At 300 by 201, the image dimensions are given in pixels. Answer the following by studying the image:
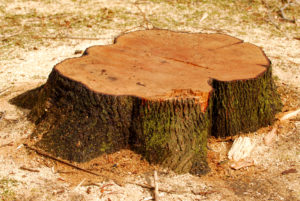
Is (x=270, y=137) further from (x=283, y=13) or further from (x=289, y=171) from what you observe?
(x=283, y=13)

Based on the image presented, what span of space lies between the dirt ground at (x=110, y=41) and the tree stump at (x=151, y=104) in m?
0.15

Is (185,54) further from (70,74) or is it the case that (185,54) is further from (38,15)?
(38,15)

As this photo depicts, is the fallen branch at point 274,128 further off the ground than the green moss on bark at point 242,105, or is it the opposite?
the green moss on bark at point 242,105

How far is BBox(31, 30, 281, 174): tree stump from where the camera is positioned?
3.44m

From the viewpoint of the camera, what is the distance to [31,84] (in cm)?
531

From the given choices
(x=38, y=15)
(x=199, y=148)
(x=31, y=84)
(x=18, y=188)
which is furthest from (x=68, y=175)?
(x=38, y=15)

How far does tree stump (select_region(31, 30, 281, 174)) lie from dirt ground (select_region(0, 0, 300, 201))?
152 mm

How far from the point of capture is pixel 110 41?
6859 mm

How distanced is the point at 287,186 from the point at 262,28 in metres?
5.03

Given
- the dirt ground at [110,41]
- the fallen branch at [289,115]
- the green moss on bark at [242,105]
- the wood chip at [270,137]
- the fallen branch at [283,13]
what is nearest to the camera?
the dirt ground at [110,41]

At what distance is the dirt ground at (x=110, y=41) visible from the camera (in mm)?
3277

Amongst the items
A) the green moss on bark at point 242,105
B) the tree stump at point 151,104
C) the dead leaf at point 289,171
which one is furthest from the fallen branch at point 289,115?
the dead leaf at point 289,171

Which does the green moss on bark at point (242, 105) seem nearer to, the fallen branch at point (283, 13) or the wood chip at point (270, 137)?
the wood chip at point (270, 137)

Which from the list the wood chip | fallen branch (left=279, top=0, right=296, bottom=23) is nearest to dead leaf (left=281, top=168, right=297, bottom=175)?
the wood chip
